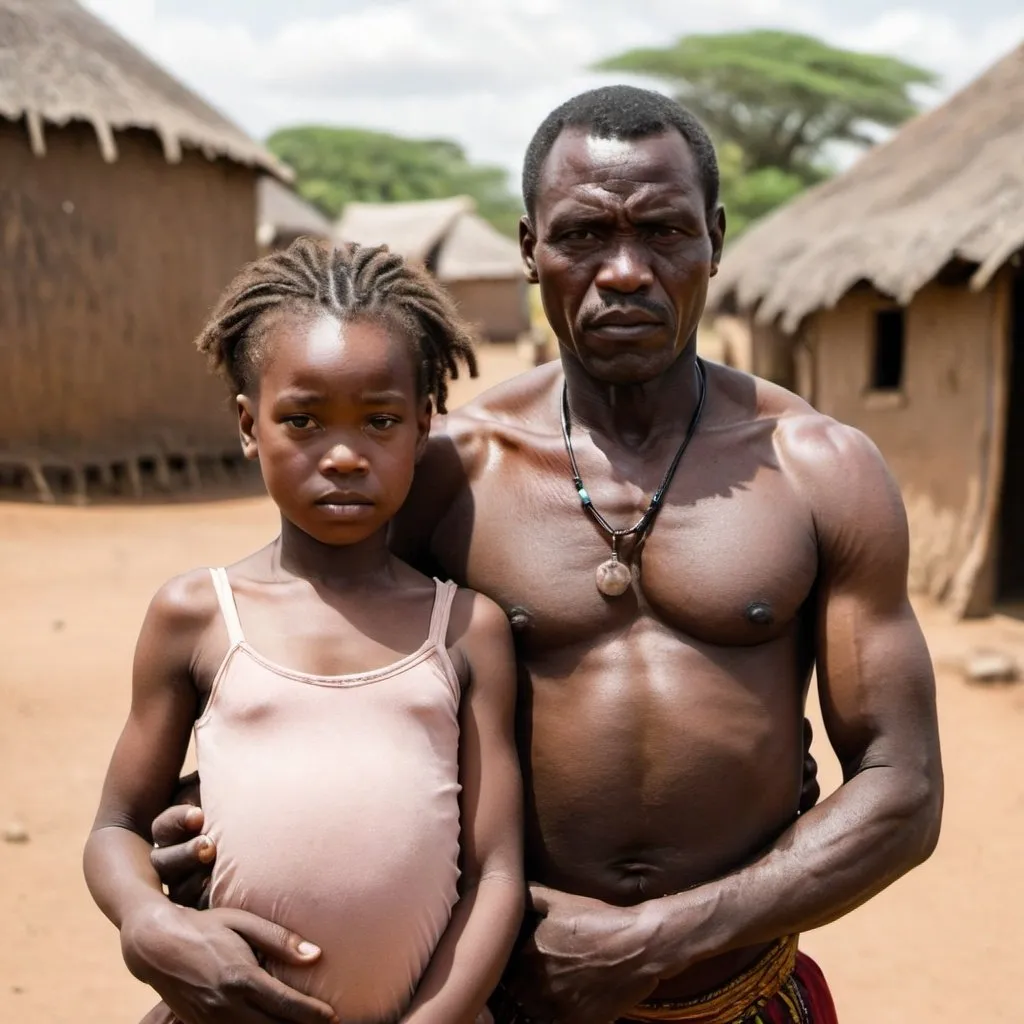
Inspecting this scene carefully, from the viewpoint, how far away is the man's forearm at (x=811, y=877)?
1.72 meters

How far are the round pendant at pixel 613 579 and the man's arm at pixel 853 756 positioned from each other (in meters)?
0.28

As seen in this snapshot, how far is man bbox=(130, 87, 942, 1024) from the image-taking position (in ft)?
5.78

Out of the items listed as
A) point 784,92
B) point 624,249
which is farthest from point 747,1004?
point 784,92

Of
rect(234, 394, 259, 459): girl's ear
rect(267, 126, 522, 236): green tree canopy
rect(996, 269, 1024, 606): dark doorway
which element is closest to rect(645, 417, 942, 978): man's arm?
rect(234, 394, 259, 459): girl's ear

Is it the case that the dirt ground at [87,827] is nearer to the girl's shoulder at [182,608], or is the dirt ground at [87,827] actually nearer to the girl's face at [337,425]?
the girl's shoulder at [182,608]

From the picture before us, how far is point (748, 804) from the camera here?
185cm

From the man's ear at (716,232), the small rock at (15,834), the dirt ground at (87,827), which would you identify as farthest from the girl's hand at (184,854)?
the small rock at (15,834)

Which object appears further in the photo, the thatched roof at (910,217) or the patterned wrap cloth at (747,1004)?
the thatched roof at (910,217)

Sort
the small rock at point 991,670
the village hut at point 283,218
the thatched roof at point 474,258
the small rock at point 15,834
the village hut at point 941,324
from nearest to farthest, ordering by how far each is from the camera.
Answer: the small rock at point 15,834 < the small rock at point 991,670 < the village hut at point 941,324 < the village hut at point 283,218 < the thatched roof at point 474,258

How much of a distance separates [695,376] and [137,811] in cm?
105

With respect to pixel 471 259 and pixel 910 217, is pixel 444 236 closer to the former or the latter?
pixel 471 259

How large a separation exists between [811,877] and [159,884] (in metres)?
0.88

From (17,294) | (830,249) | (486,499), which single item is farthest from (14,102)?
(486,499)

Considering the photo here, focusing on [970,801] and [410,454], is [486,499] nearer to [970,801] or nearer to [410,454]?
[410,454]
